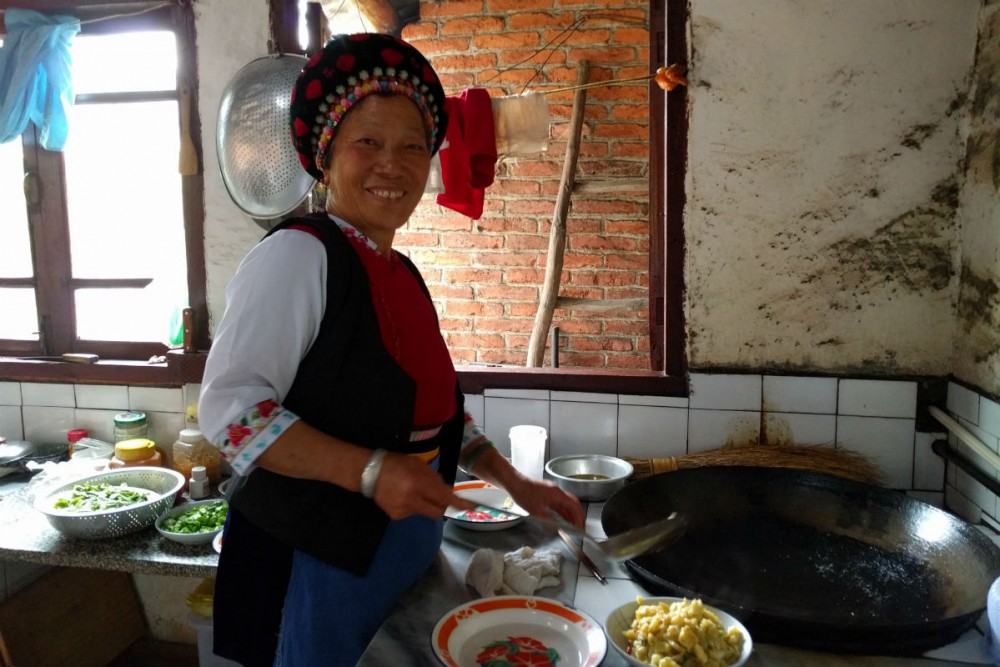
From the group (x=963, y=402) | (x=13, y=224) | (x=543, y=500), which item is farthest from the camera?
(x=13, y=224)

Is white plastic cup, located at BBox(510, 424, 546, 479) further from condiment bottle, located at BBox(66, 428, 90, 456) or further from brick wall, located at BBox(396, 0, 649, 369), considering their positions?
brick wall, located at BBox(396, 0, 649, 369)

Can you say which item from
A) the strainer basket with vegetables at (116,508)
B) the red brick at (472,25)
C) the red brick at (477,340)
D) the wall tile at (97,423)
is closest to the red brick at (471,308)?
the red brick at (477,340)

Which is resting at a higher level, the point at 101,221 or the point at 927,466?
the point at 101,221

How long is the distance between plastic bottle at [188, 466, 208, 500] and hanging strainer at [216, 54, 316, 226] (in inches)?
31.6

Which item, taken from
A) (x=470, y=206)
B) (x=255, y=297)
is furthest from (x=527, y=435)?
(x=255, y=297)

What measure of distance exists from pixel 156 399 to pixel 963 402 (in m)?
2.41

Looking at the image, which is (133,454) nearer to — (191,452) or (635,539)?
(191,452)

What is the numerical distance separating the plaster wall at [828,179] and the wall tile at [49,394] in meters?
2.10

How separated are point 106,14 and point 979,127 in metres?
2.62

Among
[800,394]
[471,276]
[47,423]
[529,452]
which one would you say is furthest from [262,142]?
[471,276]

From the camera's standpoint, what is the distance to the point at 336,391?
1.13m

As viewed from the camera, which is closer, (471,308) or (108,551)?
(108,551)

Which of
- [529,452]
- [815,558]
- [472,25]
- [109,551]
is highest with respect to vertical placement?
[472,25]

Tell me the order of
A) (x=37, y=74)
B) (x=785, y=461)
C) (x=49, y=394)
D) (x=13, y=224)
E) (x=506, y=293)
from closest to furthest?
(x=785, y=461) < (x=37, y=74) < (x=49, y=394) < (x=13, y=224) < (x=506, y=293)
